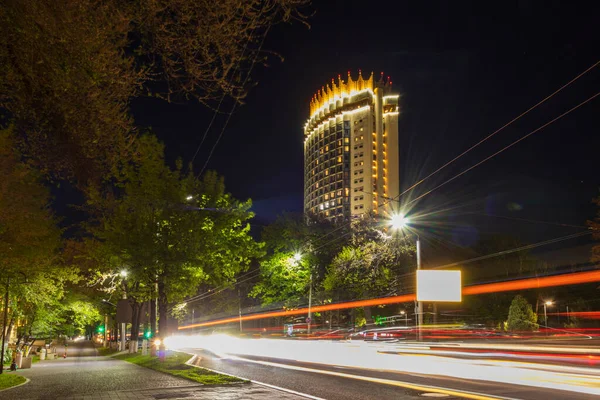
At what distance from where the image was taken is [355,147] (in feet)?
514

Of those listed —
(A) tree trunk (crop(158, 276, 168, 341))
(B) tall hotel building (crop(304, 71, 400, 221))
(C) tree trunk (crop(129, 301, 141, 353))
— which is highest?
(B) tall hotel building (crop(304, 71, 400, 221))

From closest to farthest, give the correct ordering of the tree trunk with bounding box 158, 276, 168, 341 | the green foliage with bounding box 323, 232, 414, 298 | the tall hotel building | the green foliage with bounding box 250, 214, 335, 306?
1. the tree trunk with bounding box 158, 276, 168, 341
2. the green foliage with bounding box 323, 232, 414, 298
3. the green foliage with bounding box 250, 214, 335, 306
4. the tall hotel building

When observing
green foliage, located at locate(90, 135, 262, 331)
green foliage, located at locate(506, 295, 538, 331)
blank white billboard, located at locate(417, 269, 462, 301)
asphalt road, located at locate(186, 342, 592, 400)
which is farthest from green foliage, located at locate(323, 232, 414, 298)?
asphalt road, located at locate(186, 342, 592, 400)

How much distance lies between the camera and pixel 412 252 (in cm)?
5022

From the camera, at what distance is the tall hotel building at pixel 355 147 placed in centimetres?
15300

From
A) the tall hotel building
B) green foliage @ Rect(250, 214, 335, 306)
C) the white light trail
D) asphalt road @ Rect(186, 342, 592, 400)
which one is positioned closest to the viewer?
asphalt road @ Rect(186, 342, 592, 400)

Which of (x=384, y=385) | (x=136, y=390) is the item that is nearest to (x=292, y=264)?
(x=384, y=385)

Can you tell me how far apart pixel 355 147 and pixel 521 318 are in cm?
11659

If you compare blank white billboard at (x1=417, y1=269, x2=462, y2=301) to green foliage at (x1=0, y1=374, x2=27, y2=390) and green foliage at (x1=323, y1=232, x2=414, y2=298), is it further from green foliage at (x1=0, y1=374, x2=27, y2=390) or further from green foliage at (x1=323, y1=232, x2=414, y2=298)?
green foliage at (x1=323, y1=232, x2=414, y2=298)

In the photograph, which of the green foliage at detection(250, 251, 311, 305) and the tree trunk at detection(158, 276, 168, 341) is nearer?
the tree trunk at detection(158, 276, 168, 341)

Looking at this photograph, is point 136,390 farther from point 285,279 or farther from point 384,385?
point 285,279

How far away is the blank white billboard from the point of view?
2623 centimetres

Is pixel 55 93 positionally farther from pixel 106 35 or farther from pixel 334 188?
pixel 334 188

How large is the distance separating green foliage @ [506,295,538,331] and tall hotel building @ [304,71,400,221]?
104179mm
